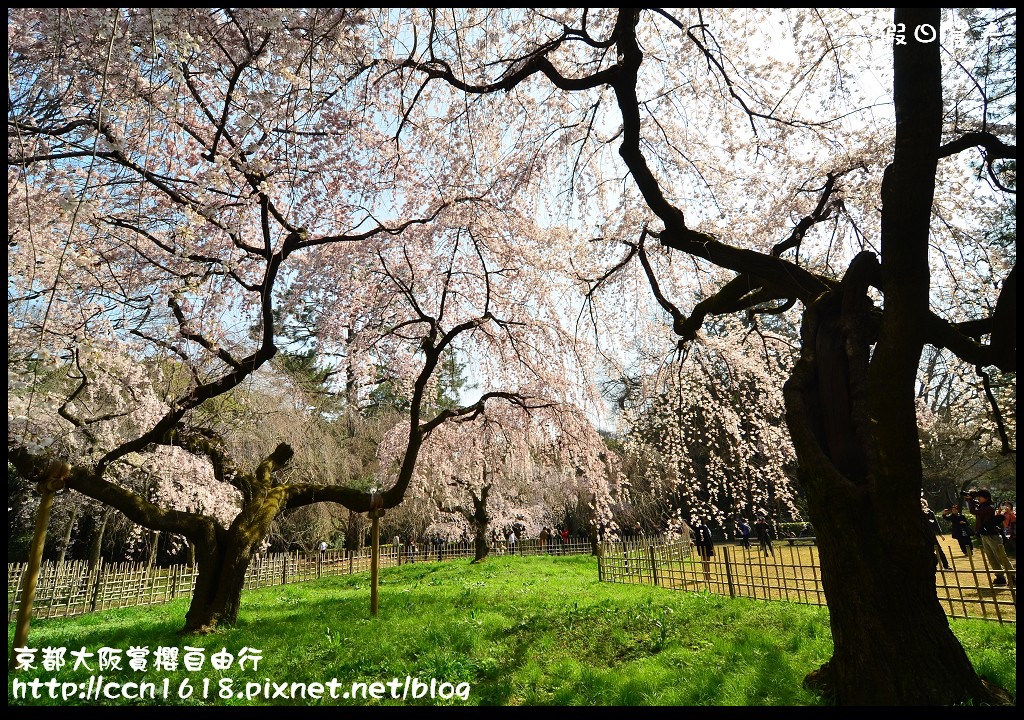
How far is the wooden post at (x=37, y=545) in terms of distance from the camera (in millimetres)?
3805

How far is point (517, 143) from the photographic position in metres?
6.00

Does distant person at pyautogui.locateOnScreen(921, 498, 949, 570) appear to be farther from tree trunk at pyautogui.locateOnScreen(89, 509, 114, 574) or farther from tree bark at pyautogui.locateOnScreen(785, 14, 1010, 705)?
tree trunk at pyautogui.locateOnScreen(89, 509, 114, 574)

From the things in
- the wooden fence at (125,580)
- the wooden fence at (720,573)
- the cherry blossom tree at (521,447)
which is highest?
the cherry blossom tree at (521,447)

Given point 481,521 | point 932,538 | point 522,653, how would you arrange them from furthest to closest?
point 481,521, point 522,653, point 932,538

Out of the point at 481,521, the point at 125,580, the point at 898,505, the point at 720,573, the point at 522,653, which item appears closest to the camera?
the point at 898,505

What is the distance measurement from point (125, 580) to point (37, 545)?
36.1ft

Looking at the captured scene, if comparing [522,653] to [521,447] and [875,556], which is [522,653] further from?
[521,447]

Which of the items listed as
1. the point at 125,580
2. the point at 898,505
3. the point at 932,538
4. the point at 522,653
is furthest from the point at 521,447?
the point at 125,580

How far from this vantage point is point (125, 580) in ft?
40.9

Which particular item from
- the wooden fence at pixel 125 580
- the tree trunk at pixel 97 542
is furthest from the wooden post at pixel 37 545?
the tree trunk at pixel 97 542

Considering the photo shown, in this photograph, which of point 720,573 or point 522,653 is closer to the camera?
point 522,653

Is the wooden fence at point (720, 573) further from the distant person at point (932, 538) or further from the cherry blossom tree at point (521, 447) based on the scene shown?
the cherry blossom tree at point (521, 447)

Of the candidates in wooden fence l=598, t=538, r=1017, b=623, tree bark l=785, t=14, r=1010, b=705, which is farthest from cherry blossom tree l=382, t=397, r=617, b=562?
tree bark l=785, t=14, r=1010, b=705

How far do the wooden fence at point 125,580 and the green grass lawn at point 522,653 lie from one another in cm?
332
